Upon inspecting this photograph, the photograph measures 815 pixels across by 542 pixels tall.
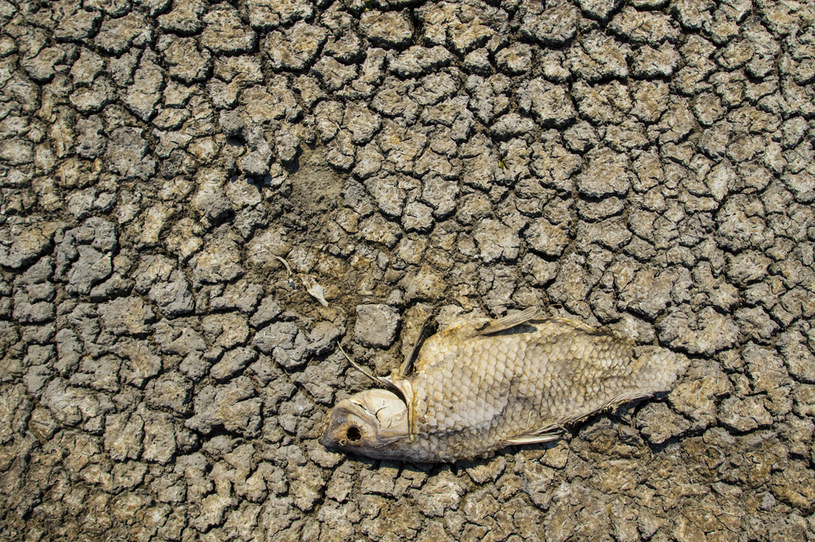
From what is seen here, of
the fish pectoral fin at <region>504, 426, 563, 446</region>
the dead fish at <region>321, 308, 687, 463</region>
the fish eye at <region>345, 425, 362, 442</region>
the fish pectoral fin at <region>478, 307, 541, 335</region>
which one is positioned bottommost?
the fish eye at <region>345, 425, 362, 442</region>

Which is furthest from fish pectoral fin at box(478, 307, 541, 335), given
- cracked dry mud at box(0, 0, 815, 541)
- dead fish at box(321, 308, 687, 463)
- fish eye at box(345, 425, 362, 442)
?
fish eye at box(345, 425, 362, 442)

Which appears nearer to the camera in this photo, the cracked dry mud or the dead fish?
the dead fish

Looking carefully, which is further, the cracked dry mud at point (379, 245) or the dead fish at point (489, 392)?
the cracked dry mud at point (379, 245)

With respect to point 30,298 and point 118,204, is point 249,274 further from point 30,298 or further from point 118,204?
point 30,298

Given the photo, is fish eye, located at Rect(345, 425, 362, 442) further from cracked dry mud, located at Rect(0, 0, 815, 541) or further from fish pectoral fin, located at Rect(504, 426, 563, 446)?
fish pectoral fin, located at Rect(504, 426, 563, 446)

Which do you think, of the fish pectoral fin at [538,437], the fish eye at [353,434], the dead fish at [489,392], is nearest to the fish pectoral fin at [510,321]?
the dead fish at [489,392]

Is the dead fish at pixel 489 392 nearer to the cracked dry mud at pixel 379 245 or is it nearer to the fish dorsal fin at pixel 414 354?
the fish dorsal fin at pixel 414 354

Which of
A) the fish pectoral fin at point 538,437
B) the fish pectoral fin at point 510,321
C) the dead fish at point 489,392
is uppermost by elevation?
the fish pectoral fin at point 510,321
